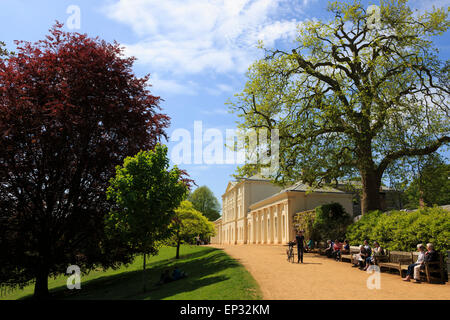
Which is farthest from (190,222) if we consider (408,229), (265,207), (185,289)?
(408,229)

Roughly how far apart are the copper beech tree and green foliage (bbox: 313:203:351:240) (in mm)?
15395

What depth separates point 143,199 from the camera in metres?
14.9

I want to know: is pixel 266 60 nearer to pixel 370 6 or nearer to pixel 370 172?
pixel 370 6

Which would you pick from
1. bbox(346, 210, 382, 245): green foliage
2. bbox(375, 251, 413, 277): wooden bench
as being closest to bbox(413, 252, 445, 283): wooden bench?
bbox(375, 251, 413, 277): wooden bench

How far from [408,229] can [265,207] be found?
106 ft

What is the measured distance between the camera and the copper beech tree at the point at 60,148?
14.5 meters

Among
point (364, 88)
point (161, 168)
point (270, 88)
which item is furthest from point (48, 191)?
point (364, 88)

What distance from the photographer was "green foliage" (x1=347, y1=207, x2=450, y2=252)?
1323cm

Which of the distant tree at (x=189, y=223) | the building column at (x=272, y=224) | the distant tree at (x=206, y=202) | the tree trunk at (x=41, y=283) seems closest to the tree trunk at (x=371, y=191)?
the distant tree at (x=189, y=223)

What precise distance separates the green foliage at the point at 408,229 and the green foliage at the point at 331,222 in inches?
198

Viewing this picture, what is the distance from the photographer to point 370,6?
2162cm

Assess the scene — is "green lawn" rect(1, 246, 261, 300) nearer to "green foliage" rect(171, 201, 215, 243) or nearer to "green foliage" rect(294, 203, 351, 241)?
"green foliage" rect(171, 201, 215, 243)

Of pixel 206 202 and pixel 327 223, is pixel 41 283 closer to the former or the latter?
pixel 327 223

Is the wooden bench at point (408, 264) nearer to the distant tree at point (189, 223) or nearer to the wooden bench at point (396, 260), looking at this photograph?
the wooden bench at point (396, 260)
